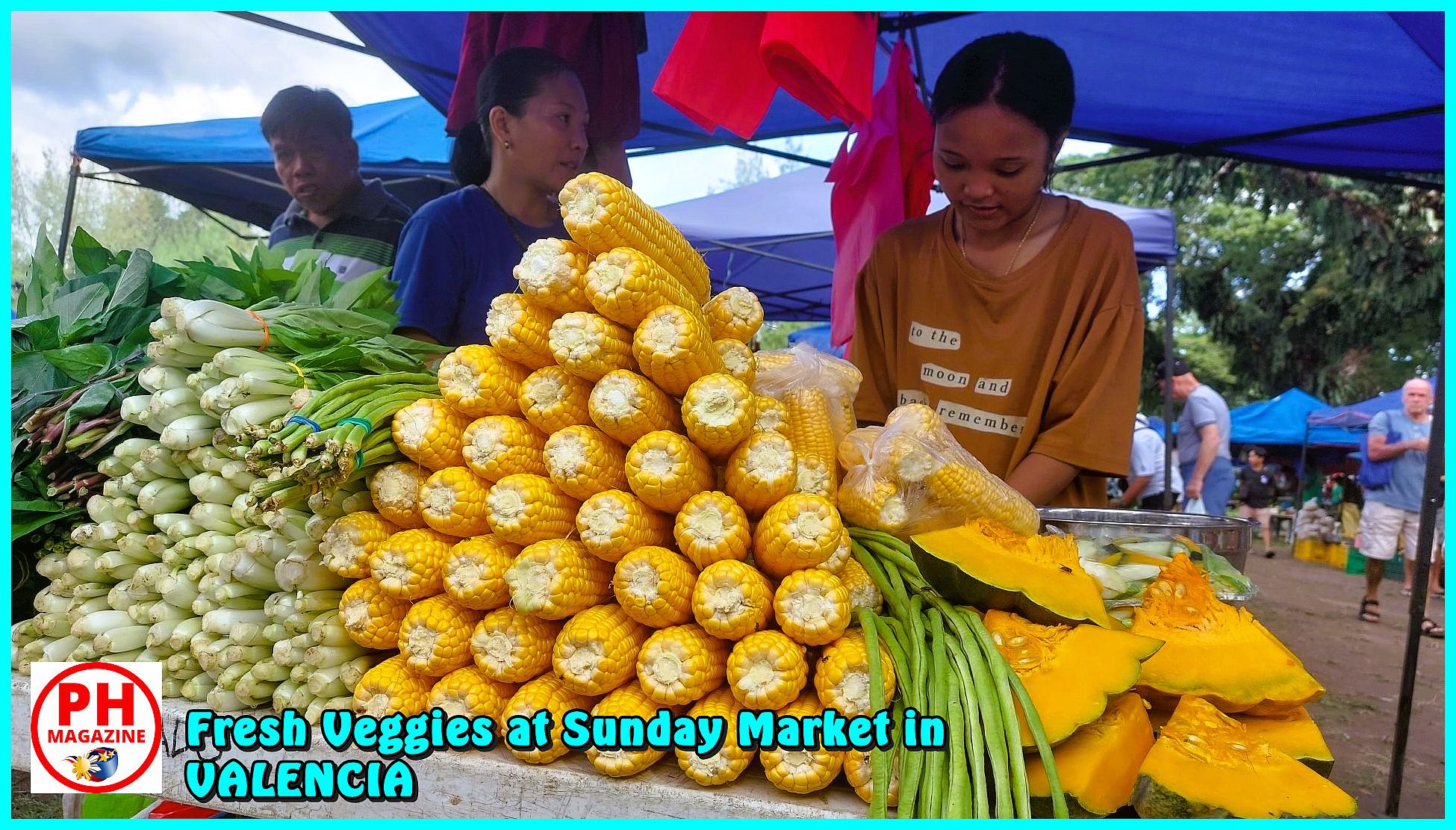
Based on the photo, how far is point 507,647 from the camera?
4.53 feet

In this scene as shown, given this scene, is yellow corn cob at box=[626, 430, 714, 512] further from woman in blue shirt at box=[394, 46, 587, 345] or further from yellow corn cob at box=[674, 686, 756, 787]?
woman in blue shirt at box=[394, 46, 587, 345]

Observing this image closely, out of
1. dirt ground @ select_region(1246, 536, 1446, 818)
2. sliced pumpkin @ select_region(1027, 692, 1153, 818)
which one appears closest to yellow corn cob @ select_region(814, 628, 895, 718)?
sliced pumpkin @ select_region(1027, 692, 1153, 818)

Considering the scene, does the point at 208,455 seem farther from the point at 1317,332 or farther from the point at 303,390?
the point at 1317,332

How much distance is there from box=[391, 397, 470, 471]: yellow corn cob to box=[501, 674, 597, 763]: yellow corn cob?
0.43m

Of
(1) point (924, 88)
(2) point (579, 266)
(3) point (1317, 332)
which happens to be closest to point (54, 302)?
(2) point (579, 266)

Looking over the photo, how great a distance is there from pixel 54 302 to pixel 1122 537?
2.82 meters

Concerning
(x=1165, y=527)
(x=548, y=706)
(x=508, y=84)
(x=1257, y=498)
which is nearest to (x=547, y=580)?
(x=548, y=706)

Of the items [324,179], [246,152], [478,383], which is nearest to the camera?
[478,383]

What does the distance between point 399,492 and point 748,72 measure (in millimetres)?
1723

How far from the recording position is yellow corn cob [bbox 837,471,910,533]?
1663 millimetres

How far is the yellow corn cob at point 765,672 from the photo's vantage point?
126cm

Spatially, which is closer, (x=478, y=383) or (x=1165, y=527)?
(x=478, y=383)

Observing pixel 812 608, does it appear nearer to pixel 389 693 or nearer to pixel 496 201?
pixel 389 693

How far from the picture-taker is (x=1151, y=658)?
1370 mm
